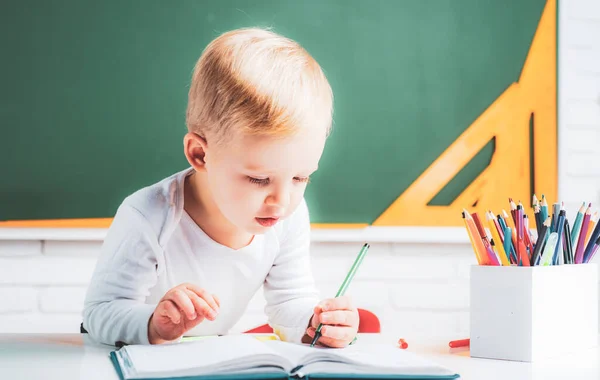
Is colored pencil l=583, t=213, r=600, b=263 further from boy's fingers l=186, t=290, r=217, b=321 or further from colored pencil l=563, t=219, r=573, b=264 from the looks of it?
boy's fingers l=186, t=290, r=217, b=321

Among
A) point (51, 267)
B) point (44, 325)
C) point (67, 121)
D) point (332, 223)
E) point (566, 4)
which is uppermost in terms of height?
point (566, 4)

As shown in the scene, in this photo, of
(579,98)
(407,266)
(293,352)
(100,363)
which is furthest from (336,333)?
(579,98)

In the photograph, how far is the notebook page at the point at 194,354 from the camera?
0.53 m

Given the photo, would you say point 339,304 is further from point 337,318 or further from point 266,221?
point 266,221

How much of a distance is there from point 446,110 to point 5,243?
874mm

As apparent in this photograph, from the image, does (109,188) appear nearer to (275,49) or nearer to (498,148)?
(275,49)

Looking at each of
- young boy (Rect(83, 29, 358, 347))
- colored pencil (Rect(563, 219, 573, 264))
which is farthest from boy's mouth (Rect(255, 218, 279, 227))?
colored pencil (Rect(563, 219, 573, 264))

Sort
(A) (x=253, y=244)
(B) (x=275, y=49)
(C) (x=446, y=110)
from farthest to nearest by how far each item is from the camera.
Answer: (C) (x=446, y=110) < (A) (x=253, y=244) < (B) (x=275, y=49)

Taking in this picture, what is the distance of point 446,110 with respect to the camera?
Result: 141 centimetres

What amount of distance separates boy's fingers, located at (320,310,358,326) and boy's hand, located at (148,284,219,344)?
0.38 feet

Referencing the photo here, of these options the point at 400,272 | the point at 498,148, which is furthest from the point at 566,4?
the point at 400,272

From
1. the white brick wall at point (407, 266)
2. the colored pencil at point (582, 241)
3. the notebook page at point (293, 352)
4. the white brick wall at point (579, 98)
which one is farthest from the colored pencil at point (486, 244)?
the white brick wall at point (579, 98)

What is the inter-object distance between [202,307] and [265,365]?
14cm

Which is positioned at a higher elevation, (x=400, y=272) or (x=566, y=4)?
(x=566, y=4)
